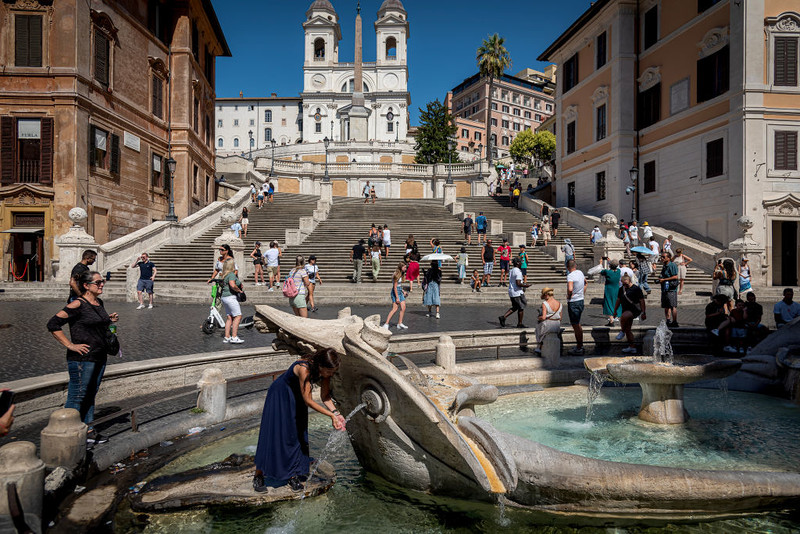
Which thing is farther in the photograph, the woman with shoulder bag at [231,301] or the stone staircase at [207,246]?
the stone staircase at [207,246]

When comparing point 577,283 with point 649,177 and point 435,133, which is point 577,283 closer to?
point 649,177

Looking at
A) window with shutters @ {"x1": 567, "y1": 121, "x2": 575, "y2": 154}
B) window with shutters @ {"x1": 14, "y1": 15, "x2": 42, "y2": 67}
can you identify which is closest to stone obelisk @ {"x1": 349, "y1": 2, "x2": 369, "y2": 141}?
window with shutters @ {"x1": 567, "y1": 121, "x2": 575, "y2": 154}

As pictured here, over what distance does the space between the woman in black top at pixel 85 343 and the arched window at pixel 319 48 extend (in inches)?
3526

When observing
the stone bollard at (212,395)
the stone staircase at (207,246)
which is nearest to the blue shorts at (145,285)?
the stone staircase at (207,246)

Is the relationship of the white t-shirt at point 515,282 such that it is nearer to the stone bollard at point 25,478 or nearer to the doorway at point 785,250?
the stone bollard at point 25,478

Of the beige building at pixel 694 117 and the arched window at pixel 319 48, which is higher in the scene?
the arched window at pixel 319 48

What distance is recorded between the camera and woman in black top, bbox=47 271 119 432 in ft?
16.3

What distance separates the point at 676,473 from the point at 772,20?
25.3 m

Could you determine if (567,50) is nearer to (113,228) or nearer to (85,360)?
(113,228)

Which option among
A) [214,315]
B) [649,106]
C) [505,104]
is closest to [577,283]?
[214,315]

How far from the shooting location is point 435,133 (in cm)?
5875

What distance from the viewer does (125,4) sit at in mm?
26469

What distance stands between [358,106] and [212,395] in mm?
67237

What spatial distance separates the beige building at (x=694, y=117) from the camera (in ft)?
70.9
